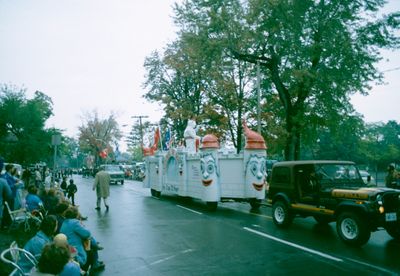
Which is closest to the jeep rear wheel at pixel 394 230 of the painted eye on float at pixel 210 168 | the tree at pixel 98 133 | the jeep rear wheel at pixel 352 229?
the jeep rear wheel at pixel 352 229

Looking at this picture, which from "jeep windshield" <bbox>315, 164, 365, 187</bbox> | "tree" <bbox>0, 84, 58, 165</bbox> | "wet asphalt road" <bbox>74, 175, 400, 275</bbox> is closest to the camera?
"wet asphalt road" <bbox>74, 175, 400, 275</bbox>

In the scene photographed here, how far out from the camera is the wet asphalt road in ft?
23.1

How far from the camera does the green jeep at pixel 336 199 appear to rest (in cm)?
853

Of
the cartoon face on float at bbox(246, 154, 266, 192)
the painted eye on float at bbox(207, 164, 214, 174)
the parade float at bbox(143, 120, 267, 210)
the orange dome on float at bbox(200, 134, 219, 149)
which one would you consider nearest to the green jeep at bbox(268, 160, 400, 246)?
the cartoon face on float at bbox(246, 154, 266, 192)

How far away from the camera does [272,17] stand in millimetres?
20719

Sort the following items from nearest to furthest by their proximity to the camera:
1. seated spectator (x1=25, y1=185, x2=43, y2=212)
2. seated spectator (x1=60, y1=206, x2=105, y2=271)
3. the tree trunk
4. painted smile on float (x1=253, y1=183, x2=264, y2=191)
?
seated spectator (x1=60, y1=206, x2=105, y2=271)
seated spectator (x1=25, y1=185, x2=43, y2=212)
painted smile on float (x1=253, y1=183, x2=264, y2=191)
the tree trunk

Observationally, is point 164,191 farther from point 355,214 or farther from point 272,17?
point 355,214

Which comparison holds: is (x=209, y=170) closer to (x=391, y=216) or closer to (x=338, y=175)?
(x=338, y=175)

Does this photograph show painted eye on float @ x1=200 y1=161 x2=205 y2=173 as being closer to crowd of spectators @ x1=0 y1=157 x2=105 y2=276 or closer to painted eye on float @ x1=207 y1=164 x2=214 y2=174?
painted eye on float @ x1=207 y1=164 x2=214 y2=174

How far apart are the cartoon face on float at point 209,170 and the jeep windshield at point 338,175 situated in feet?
21.2

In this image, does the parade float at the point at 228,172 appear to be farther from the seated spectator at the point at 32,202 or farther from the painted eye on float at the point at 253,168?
the seated spectator at the point at 32,202

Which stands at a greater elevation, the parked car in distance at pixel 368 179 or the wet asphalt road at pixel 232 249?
the parked car in distance at pixel 368 179

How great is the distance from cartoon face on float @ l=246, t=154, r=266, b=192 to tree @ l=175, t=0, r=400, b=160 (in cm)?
593

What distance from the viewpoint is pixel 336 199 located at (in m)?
9.53
